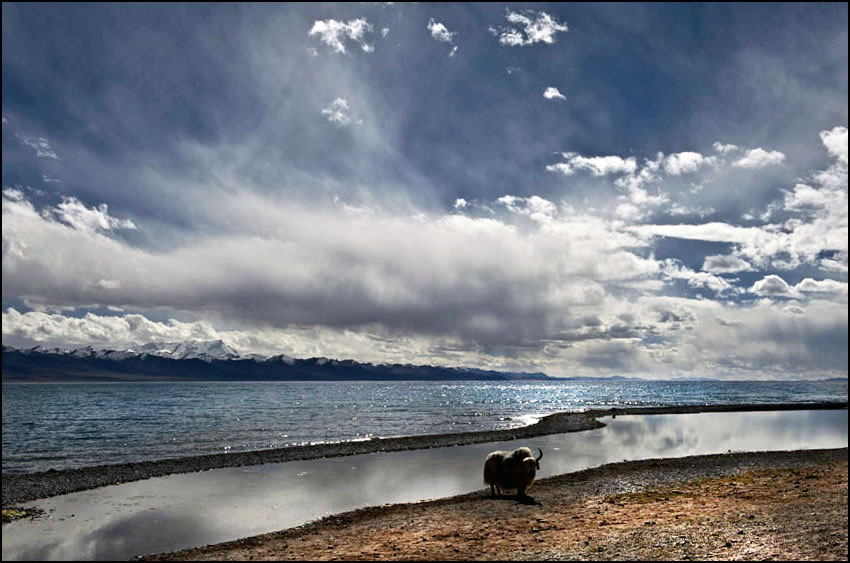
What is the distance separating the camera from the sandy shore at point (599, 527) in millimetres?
14297

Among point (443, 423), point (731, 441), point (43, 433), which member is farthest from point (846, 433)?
point (43, 433)

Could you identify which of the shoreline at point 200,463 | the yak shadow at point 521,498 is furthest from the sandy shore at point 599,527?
the shoreline at point 200,463

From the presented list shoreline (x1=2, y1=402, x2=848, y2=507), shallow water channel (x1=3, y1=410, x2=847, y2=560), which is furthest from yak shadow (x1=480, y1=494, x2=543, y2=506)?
shoreline (x1=2, y1=402, x2=848, y2=507)

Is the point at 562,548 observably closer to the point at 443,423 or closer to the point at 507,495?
the point at 507,495

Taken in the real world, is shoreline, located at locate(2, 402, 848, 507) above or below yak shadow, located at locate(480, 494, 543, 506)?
below

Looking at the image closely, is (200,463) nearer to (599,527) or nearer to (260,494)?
(260,494)

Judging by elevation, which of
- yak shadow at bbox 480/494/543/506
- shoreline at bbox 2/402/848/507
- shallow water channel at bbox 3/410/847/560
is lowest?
shoreline at bbox 2/402/848/507

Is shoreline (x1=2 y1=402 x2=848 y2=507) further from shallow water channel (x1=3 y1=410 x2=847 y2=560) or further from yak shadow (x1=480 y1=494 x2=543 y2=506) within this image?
yak shadow (x1=480 y1=494 x2=543 y2=506)

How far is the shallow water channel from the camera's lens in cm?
1891

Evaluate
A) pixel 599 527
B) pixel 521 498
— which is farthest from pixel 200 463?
pixel 599 527

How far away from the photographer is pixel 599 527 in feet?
55.7

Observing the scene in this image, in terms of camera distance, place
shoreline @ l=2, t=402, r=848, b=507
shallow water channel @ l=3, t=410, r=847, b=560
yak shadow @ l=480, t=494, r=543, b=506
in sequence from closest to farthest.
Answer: shallow water channel @ l=3, t=410, r=847, b=560 → yak shadow @ l=480, t=494, r=543, b=506 → shoreline @ l=2, t=402, r=848, b=507

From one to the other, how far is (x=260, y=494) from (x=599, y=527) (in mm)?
16661

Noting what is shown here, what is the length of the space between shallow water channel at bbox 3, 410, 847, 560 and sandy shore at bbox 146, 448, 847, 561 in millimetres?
2526
